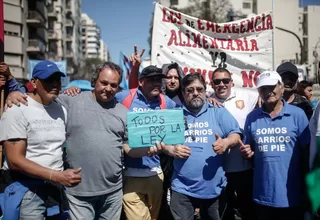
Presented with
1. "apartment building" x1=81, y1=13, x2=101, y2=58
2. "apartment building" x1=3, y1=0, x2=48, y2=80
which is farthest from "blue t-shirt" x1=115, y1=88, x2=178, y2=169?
"apartment building" x1=81, y1=13, x2=101, y2=58

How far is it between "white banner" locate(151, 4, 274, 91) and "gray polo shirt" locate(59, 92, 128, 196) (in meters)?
2.61

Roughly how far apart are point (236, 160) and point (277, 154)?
30.8 inches

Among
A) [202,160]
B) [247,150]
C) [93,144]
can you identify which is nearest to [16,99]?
[93,144]

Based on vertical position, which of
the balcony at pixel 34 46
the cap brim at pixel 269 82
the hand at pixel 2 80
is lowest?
the cap brim at pixel 269 82

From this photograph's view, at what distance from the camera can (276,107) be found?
3367 mm

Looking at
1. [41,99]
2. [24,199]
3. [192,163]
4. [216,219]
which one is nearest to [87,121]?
[41,99]

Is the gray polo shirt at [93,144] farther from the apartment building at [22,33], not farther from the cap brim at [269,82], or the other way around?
the apartment building at [22,33]

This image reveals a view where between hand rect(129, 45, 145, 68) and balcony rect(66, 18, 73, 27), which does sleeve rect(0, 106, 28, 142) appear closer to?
hand rect(129, 45, 145, 68)

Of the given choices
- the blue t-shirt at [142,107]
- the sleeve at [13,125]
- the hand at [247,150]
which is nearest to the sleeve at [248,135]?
the hand at [247,150]

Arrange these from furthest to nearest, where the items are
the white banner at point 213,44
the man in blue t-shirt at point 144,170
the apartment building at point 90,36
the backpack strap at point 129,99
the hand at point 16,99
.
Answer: the apartment building at point 90,36, the white banner at point 213,44, the backpack strap at point 129,99, the man in blue t-shirt at point 144,170, the hand at point 16,99

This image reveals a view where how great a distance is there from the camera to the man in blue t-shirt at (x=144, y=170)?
3615 mm

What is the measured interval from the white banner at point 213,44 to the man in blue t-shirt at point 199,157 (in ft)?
7.13

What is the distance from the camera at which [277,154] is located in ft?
10.5

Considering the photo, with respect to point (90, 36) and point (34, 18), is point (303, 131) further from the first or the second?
point (90, 36)
